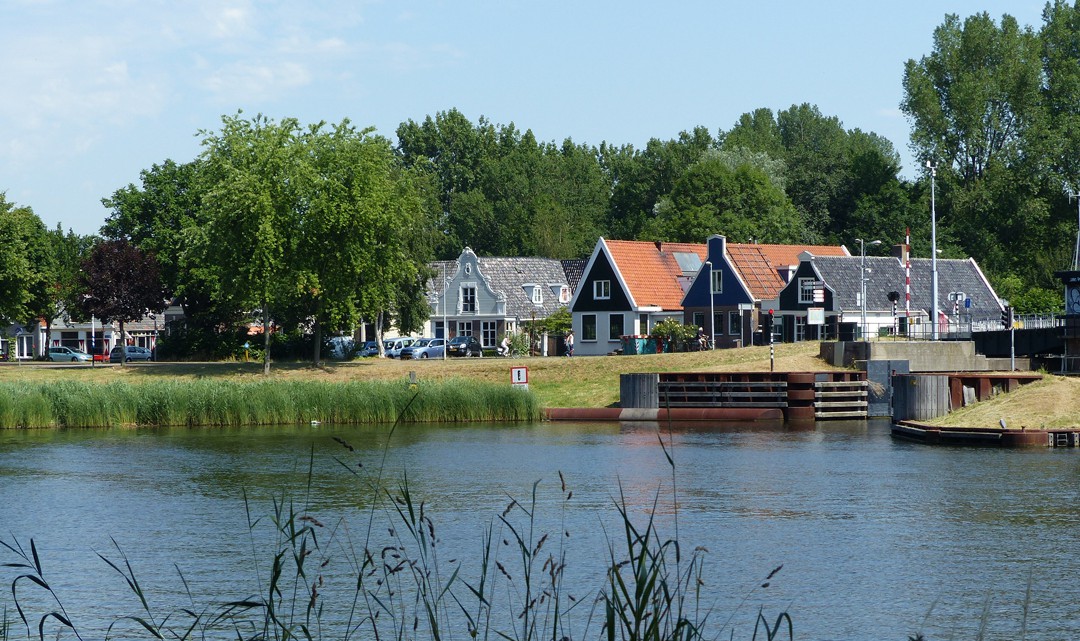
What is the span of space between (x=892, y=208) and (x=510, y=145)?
6008cm

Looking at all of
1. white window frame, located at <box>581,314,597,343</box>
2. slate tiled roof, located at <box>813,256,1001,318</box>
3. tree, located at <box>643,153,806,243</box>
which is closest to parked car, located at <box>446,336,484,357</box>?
white window frame, located at <box>581,314,597,343</box>

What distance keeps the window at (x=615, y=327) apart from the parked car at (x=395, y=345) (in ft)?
48.0

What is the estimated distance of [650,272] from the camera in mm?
79062

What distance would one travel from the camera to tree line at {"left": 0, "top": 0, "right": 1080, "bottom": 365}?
198 ft

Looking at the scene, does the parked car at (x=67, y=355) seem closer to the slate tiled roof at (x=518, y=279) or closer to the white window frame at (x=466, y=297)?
the slate tiled roof at (x=518, y=279)

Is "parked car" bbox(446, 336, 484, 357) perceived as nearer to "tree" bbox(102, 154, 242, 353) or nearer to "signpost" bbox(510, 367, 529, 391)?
"tree" bbox(102, 154, 242, 353)

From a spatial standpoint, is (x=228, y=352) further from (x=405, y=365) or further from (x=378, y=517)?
(x=378, y=517)

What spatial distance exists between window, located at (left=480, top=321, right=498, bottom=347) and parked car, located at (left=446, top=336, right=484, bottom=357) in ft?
29.3

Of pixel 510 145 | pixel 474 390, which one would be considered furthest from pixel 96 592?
pixel 510 145

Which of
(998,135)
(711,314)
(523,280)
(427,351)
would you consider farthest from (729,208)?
(427,351)

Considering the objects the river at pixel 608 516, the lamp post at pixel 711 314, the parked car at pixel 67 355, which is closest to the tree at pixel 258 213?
the river at pixel 608 516

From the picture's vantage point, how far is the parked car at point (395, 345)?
84.1m

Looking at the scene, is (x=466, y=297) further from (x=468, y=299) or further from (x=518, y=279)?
(x=518, y=279)

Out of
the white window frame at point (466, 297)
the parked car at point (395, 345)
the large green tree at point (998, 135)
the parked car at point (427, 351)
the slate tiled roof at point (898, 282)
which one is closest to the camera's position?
the slate tiled roof at point (898, 282)
